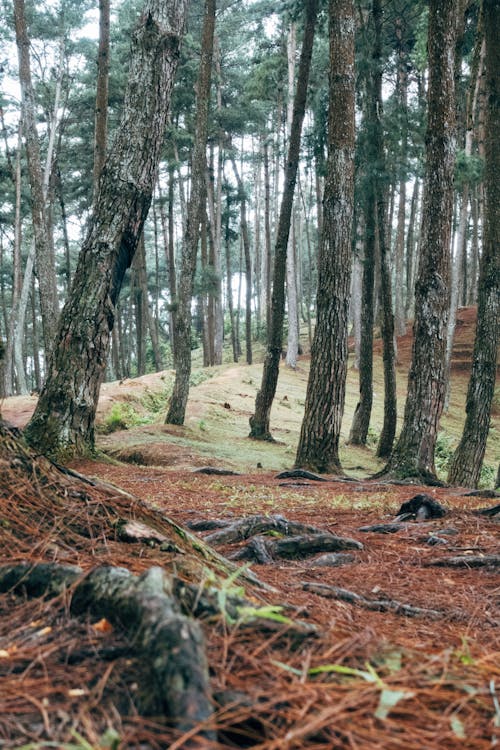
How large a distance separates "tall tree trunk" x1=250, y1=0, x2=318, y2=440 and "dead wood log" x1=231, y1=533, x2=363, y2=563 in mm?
9782

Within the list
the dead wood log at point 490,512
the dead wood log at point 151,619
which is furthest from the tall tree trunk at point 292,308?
the dead wood log at point 151,619

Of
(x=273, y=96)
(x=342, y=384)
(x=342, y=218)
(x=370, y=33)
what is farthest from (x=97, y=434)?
(x=273, y=96)

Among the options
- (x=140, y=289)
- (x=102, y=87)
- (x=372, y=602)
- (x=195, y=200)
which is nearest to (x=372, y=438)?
(x=195, y=200)

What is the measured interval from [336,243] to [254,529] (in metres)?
6.78

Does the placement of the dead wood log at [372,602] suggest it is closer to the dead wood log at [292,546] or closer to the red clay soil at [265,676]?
the red clay soil at [265,676]

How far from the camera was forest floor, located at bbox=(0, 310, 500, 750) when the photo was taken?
1.43 m

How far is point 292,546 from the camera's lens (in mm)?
4148

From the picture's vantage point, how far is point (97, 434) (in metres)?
12.9

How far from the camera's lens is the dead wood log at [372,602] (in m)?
2.96

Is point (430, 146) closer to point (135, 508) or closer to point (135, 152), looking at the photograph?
point (135, 152)

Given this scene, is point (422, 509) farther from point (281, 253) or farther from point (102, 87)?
point (102, 87)

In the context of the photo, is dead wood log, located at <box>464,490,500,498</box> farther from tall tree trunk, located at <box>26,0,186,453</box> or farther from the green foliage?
the green foliage

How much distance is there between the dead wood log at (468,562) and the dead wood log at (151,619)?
254 cm

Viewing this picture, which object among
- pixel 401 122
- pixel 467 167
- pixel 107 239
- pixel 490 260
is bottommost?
pixel 490 260
